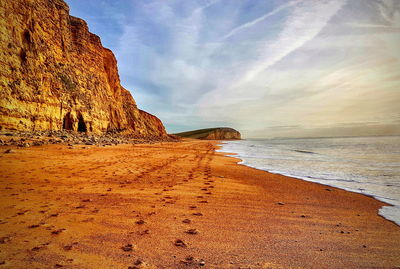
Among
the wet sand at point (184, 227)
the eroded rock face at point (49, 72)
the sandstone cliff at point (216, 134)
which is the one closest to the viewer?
the wet sand at point (184, 227)

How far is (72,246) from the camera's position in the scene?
217cm

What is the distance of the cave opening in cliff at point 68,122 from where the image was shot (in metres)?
20.5

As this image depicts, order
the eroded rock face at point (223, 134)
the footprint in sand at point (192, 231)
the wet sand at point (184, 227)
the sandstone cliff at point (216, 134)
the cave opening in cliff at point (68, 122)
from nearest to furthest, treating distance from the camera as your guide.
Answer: the wet sand at point (184, 227), the footprint in sand at point (192, 231), the cave opening in cliff at point (68, 122), the sandstone cliff at point (216, 134), the eroded rock face at point (223, 134)

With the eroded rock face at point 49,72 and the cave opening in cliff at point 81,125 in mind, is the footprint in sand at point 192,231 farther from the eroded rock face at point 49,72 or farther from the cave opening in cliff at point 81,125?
the cave opening in cliff at point 81,125

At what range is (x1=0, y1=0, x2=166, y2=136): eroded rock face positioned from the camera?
14.5 metres

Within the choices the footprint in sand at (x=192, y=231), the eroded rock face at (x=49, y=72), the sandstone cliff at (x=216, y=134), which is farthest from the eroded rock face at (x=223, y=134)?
the footprint in sand at (x=192, y=231)

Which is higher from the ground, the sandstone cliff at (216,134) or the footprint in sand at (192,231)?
the sandstone cliff at (216,134)

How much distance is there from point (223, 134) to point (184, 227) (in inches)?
5373

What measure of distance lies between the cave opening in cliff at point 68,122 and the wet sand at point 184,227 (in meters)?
18.2

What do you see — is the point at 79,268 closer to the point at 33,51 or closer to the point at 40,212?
the point at 40,212

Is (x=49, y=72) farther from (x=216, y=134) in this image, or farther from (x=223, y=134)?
(x=223, y=134)

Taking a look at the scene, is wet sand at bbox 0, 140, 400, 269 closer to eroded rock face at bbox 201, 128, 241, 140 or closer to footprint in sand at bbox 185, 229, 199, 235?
footprint in sand at bbox 185, 229, 199, 235

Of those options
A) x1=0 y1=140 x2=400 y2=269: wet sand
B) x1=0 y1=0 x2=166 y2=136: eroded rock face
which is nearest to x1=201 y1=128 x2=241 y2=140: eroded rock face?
x1=0 y1=0 x2=166 y2=136: eroded rock face

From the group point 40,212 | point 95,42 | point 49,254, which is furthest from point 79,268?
point 95,42
